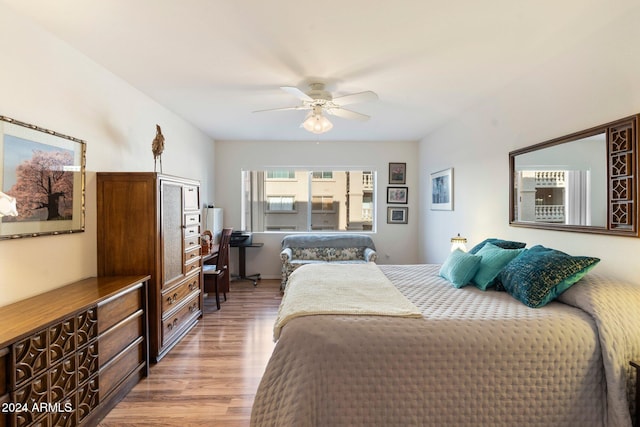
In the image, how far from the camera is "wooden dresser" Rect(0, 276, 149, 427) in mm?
1428

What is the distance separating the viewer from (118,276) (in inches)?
102

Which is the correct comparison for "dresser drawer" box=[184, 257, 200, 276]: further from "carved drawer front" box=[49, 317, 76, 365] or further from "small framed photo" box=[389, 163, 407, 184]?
"small framed photo" box=[389, 163, 407, 184]

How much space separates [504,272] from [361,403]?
1.43 metres

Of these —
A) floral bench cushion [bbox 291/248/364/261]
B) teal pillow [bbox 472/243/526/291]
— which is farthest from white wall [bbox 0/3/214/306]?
teal pillow [bbox 472/243/526/291]

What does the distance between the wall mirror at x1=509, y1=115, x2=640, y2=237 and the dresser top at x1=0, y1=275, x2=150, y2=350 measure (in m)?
3.30

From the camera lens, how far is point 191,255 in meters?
3.47

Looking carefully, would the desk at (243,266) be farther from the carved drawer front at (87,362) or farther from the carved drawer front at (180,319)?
the carved drawer front at (87,362)

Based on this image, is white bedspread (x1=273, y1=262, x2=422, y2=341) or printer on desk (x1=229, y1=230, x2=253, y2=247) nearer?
white bedspread (x1=273, y1=262, x2=422, y2=341)

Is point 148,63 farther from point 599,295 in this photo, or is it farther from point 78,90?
point 599,295

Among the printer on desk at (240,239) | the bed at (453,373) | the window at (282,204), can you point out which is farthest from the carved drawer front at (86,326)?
the window at (282,204)

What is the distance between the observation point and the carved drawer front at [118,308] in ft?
6.61

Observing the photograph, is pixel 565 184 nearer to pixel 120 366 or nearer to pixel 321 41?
pixel 321 41

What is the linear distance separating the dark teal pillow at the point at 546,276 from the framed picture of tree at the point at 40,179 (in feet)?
9.53

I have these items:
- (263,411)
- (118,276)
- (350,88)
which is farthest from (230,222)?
(263,411)
